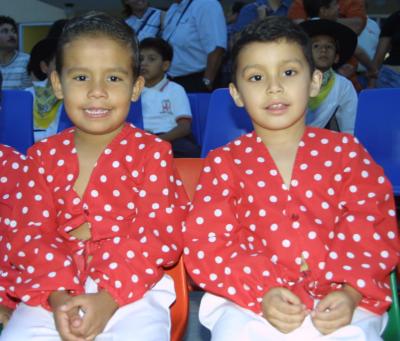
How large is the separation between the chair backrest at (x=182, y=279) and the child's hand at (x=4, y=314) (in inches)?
17.9

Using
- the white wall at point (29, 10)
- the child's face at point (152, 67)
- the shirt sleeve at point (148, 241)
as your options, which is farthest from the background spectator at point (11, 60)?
the white wall at point (29, 10)

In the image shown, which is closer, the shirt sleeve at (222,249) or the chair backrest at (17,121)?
the shirt sleeve at (222,249)

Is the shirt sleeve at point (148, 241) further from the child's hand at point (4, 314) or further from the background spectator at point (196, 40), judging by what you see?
the background spectator at point (196, 40)

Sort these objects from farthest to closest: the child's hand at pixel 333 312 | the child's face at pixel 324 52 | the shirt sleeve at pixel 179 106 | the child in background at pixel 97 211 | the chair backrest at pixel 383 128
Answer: the shirt sleeve at pixel 179 106 → the child's face at pixel 324 52 → the chair backrest at pixel 383 128 → the child in background at pixel 97 211 → the child's hand at pixel 333 312

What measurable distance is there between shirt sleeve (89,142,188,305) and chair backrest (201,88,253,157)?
31.7 inches

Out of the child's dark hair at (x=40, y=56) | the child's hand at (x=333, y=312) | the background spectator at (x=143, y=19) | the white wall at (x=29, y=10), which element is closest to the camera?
the child's hand at (x=333, y=312)

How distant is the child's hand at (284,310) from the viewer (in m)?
1.57

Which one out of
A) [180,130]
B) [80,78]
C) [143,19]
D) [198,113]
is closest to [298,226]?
[80,78]

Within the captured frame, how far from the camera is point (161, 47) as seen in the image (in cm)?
420

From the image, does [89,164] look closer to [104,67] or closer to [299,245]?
[104,67]

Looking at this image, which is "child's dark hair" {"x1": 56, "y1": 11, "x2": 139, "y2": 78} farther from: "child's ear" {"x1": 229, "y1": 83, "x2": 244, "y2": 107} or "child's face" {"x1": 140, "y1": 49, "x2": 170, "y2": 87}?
"child's face" {"x1": 140, "y1": 49, "x2": 170, "y2": 87}

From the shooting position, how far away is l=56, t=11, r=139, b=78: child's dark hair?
6.38 feet

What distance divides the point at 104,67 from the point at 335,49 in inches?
79.3

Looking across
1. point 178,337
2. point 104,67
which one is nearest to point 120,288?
point 178,337
